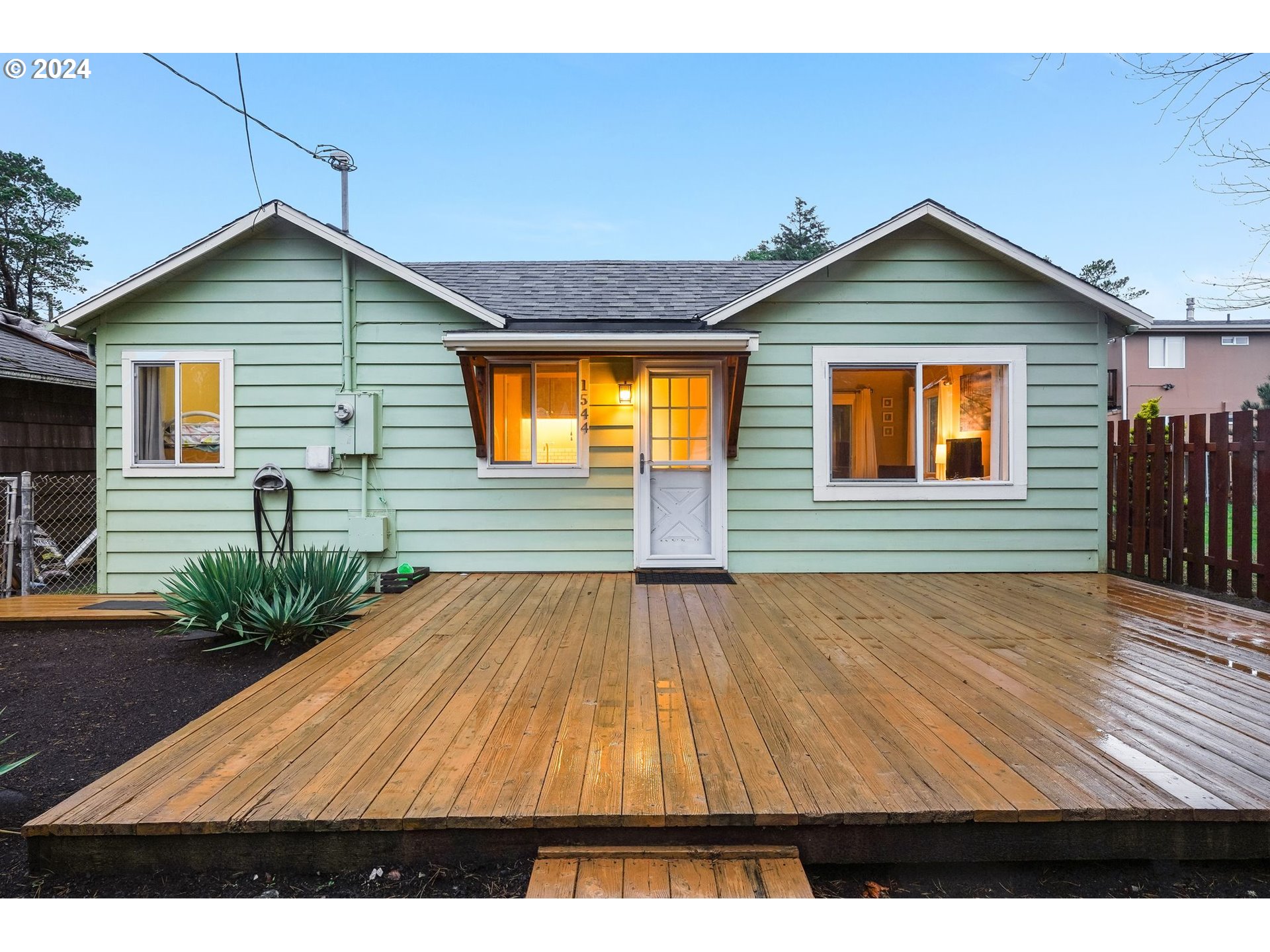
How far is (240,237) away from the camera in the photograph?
548 cm

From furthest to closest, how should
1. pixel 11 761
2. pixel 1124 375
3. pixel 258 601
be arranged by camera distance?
1. pixel 1124 375
2. pixel 258 601
3. pixel 11 761

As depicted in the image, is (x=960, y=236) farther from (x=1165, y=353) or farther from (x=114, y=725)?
(x=1165, y=353)

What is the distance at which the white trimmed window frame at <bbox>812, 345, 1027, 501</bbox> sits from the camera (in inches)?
226

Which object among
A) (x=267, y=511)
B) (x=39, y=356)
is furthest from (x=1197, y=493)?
(x=39, y=356)

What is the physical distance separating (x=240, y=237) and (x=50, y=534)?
515 cm

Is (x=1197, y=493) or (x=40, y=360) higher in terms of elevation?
(x=40, y=360)

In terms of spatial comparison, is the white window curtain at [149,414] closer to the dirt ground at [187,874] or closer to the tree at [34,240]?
the dirt ground at [187,874]

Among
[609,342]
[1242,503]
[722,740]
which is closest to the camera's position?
[722,740]

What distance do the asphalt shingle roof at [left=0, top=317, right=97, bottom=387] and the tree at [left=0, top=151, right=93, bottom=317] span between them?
1637cm

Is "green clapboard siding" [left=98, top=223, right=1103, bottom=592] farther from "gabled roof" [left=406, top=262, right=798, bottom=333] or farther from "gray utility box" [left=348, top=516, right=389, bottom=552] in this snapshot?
"gabled roof" [left=406, top=262, right=798, bottom=333]

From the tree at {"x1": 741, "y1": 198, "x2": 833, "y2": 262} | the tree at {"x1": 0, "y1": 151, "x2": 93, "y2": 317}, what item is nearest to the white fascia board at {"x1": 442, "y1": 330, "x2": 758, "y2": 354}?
the tree at {"x1": 0, "y1": 151, "x2": 93, "y2": 317}

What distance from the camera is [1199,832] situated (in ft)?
5.96

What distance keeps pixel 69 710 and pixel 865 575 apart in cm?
556

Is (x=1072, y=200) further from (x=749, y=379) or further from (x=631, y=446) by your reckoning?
(x=631, y=446)
